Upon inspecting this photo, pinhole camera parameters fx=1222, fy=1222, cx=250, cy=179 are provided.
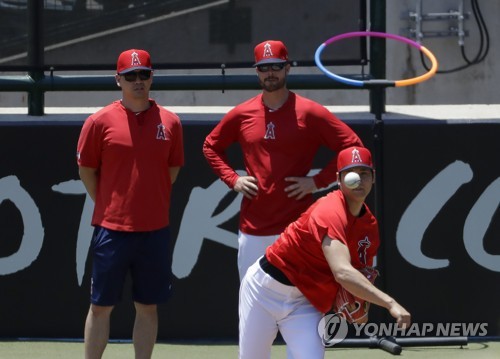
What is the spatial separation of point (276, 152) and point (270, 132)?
0.12m

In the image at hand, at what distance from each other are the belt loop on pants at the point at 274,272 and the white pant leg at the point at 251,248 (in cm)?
105

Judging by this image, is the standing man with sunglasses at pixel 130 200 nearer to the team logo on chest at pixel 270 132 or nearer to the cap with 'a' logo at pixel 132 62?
the cap with 'a' logo at pixel 132 62

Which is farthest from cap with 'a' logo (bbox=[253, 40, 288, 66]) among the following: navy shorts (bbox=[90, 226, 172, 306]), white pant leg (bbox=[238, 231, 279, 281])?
navy shorts (bbox=[90, 226, 172, 306])

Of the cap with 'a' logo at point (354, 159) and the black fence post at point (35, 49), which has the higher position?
the black fence post at point (35, 49)

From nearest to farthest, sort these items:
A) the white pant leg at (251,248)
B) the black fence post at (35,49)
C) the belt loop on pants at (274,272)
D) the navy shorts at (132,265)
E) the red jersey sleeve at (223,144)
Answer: the belt loop on pants at (274,272) < the navy shorts at (132,265) < the white pant leg at (251,248) < the red jersey sleeve at (223,144) < the black fence post at (35,49)

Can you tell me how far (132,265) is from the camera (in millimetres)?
6688

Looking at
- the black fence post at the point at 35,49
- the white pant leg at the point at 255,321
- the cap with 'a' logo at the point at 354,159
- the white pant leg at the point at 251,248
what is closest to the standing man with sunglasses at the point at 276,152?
the white pant leg at the point at 251,248

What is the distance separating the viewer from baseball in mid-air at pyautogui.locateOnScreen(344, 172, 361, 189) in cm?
530

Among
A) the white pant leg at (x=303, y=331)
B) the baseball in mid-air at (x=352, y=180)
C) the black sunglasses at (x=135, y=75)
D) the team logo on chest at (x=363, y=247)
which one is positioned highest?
the black sunglasses at (x=135, y=75)

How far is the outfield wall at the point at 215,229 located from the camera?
778 centimetres

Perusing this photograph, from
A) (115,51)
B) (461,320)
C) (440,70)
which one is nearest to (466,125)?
(461,320)

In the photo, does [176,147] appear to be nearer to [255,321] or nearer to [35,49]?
[255,321]

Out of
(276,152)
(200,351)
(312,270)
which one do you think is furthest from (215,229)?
(312,270)

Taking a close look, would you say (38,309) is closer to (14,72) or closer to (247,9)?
(14,72)
